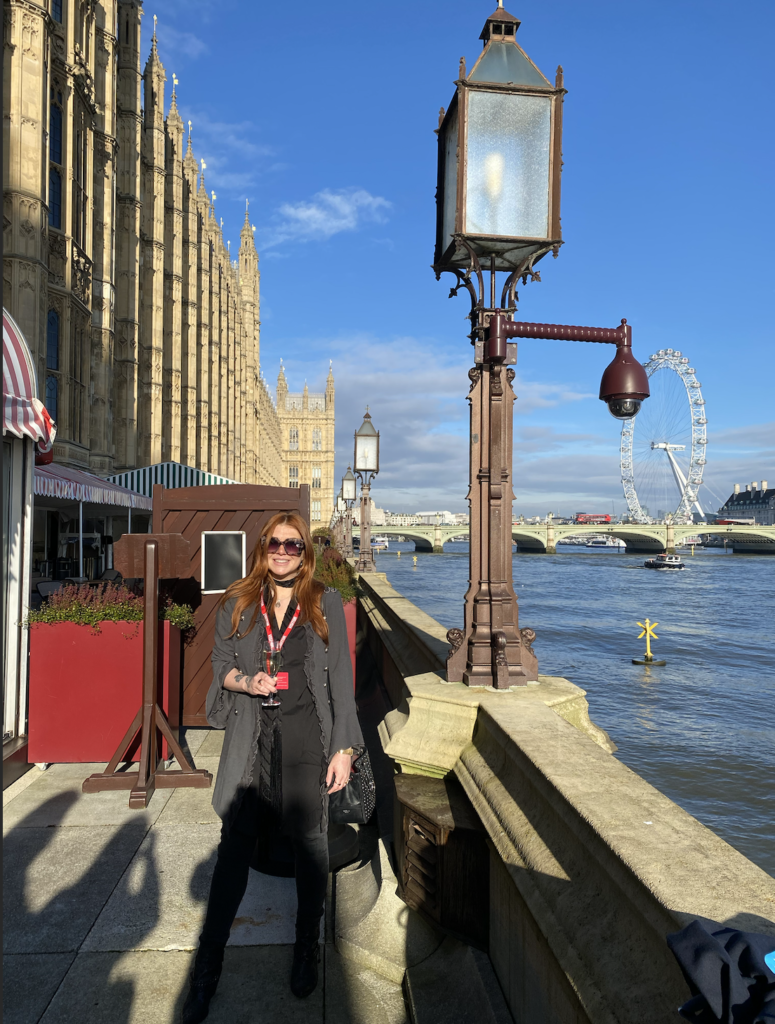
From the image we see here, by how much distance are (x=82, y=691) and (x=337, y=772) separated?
3214 millimetres

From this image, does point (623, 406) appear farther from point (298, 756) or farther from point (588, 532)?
point (588, 532)

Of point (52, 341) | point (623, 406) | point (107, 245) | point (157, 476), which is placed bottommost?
point (623, 406)

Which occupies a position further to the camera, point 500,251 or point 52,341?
point 52,341

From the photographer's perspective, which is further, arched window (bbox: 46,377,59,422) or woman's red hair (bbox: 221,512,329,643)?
arched window (bbox: 46,377,59,422)

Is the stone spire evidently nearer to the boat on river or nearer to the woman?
the boat on river

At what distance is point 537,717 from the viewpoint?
11.8 ft

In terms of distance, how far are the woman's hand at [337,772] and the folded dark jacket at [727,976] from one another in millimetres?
1879

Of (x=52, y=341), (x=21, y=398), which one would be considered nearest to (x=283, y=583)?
(x=21, y=398)

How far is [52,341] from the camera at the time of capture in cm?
2061

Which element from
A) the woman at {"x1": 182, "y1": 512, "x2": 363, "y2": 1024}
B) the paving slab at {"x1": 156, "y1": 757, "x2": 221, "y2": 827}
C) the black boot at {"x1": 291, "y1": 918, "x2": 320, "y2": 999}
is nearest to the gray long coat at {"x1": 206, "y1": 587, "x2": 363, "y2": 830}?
the woman at {"x1": 182, "y1": 512, "x2": 363, "y2": 1024}

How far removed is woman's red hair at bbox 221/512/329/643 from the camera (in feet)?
10.6

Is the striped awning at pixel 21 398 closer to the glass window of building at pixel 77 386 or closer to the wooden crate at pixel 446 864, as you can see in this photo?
the wooden crate at pixel 446 864

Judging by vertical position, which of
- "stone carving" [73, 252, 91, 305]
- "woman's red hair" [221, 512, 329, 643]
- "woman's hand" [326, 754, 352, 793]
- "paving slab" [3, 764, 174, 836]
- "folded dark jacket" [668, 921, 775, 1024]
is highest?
"stone carving" [73, 252, 91, 305]

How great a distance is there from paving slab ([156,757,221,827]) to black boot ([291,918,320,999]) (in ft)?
4.97
